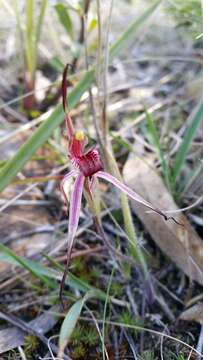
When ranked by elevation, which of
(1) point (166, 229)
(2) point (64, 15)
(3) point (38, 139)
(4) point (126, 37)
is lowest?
(1) point (166, 229)

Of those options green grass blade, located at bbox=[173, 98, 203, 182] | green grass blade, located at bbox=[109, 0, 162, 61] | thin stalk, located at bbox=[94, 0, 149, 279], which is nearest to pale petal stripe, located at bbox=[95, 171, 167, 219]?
thin stalk, located at bbox=[94, 0, 149, 279]

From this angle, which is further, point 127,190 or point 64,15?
point 64,15

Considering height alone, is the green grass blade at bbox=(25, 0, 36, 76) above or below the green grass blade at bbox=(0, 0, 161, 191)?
above

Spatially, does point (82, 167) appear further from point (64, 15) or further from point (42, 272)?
point (64, 15)

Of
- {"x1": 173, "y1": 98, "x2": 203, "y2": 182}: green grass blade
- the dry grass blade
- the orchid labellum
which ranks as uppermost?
the orchid labellum

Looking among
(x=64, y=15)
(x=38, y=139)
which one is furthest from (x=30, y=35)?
(x=38, y=139)

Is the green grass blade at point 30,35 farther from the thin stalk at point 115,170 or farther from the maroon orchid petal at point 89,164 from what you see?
the maroon orchid petal at point 89,164

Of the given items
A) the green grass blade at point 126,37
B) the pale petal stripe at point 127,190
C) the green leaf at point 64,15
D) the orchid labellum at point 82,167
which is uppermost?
the green leaf at point 64,15

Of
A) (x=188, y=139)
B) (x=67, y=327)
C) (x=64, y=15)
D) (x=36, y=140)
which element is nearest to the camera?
(x=67, y=327)

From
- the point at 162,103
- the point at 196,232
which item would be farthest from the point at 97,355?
the point at 162,103

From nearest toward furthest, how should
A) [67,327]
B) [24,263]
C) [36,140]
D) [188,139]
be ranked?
[67,327]
[24,263]
[36,140]
[188,139]

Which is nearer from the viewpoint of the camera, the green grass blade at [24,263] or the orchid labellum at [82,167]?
the orchid labellum at [82,167]

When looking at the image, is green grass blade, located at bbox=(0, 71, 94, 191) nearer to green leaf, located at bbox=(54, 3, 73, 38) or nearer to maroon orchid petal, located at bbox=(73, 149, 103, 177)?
maroon orchid petal, located at bbox=(73, 149, 103, 177)

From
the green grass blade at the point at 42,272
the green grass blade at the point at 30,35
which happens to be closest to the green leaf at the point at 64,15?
the green grass blade at the point at 30,35
